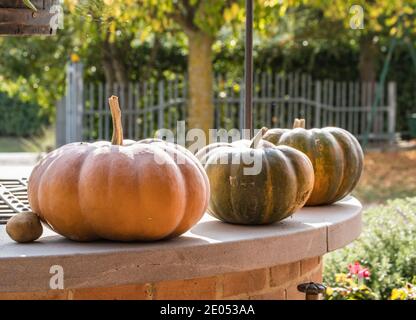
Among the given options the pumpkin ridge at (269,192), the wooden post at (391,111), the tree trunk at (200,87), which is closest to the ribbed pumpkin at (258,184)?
the pumpkin ridge at (269,192)

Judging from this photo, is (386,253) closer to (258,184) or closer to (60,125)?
(258,184)

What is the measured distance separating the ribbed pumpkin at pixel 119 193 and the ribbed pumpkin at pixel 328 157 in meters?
0.78

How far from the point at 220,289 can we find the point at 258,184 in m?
0.35

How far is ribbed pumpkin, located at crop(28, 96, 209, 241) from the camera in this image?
209cm

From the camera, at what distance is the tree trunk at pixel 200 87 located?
427 inches

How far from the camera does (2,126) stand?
65.1ft

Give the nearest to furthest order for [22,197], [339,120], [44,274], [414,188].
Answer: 1. [44,274]
2. [22,197]
3. [414,188]
4. [339,120]

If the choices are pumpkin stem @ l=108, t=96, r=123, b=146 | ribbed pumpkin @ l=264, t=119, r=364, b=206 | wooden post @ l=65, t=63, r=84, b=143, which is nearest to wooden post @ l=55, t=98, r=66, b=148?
wooden post @ l=65, t=63, r=84, b=143

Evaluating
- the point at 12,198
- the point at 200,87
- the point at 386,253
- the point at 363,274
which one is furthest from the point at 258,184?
the point at 200,87

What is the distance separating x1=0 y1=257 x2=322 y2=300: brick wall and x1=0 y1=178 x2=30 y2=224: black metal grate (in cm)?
54

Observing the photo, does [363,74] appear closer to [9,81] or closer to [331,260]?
[9,81]

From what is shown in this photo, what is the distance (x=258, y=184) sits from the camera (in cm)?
242

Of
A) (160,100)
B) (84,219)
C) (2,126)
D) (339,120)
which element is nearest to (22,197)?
(84,219)
